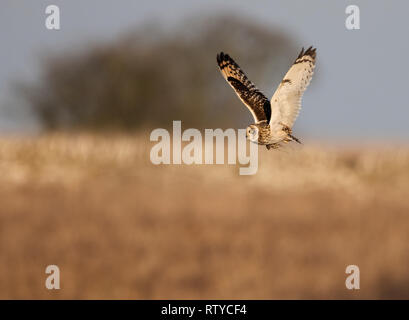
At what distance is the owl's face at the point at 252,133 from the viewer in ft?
2.85

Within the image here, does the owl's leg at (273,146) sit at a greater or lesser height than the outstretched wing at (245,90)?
lesser

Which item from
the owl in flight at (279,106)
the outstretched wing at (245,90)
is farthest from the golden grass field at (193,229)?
the owl in flight at (279,106)

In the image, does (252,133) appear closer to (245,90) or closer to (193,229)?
(245,90)

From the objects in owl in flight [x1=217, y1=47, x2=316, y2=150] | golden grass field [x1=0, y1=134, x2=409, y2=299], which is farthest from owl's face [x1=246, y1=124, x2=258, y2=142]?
golden grass field [x1=0, y1=134, x2=409, y2=299]

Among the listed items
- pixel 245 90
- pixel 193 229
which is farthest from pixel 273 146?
pixel 193 229

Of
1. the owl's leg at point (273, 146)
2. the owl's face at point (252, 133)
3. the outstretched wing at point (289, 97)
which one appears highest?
the outstretched wing at point (289, 97)

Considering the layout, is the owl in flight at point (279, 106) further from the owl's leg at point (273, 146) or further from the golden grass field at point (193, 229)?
the golden grass field at point (193, 229)

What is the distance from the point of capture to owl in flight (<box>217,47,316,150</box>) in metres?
0.82

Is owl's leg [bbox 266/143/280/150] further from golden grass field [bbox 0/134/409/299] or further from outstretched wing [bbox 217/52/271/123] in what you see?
golden grass field [bbox 0/134/409/299]

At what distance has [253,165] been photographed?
716 mm

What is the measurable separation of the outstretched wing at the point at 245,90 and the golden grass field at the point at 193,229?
10231mm
